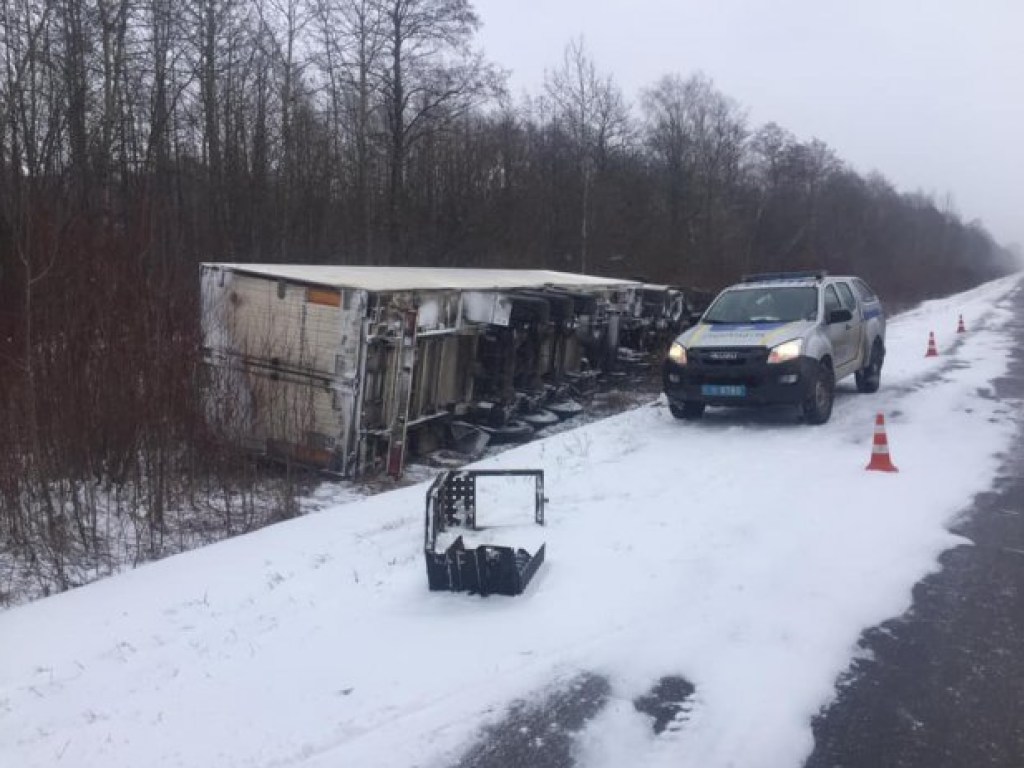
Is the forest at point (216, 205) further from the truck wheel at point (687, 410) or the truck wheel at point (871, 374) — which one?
the truck wheel at point (871, 374)

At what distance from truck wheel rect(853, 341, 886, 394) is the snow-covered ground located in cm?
544

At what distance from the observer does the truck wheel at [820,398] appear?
10.2 meters

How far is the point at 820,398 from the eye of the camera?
10359 millimetres

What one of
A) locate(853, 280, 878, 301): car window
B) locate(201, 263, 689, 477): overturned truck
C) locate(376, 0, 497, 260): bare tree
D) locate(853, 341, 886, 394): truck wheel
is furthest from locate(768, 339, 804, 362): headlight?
locate(376, 0, 497, 260): bare tree

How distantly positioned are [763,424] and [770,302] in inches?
71.4

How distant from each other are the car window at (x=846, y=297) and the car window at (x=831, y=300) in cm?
22

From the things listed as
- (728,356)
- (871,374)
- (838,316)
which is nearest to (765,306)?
(838,316)

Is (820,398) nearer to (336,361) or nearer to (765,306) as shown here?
(765,306)

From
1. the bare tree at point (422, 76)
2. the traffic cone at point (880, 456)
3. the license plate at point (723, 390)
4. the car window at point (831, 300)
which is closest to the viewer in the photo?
the traffic cone at point (880, 456)

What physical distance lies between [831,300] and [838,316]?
55cm

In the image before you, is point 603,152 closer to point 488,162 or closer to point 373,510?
point 488,162

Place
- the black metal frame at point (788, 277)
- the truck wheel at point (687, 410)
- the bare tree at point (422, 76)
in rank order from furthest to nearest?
the bare tree at point (422, 76), the black metal frame at point (788, 277), the truck wheel at point (687, 410)

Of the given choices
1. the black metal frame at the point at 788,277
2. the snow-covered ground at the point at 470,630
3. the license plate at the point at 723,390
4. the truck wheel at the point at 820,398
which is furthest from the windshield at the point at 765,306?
the snow-covered ground at the point at 470,630

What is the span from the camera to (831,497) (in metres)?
7.02
